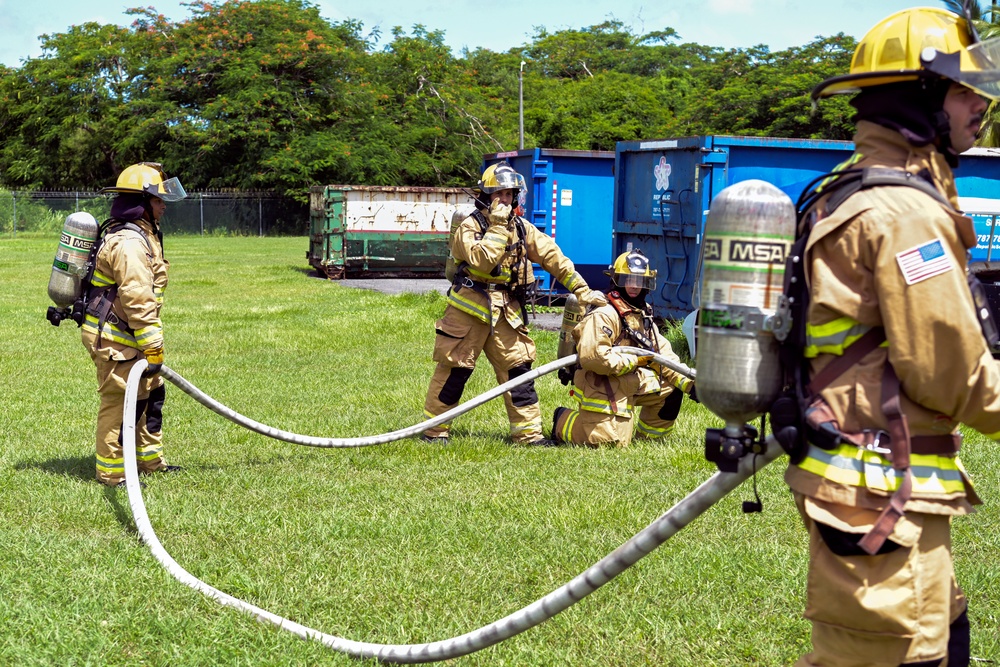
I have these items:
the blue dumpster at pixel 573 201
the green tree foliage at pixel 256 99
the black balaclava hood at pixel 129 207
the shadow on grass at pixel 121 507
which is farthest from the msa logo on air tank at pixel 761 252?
the green tree foliage at pixel 256 99

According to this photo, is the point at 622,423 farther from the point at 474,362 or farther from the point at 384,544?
the point at 384,544

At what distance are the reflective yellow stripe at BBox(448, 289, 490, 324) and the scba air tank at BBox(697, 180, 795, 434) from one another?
16.7 ft

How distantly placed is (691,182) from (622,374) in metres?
5.09

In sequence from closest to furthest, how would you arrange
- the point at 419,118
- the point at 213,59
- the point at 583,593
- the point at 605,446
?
1. the point at 583,593
2. the point at 605,446
3. the point at 213,59
4. the point at 419,118

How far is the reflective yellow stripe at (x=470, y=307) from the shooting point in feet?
25.8

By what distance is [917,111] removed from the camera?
2.71 m

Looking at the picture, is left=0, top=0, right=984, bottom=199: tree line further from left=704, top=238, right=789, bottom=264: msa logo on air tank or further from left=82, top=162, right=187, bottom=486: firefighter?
left=704, top=238, right=789, bottom=264: msa logo on air tank

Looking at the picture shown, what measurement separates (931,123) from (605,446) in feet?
16.6

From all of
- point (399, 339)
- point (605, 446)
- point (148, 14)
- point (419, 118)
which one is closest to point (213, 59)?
point (148, 14)

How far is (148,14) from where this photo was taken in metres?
45.8

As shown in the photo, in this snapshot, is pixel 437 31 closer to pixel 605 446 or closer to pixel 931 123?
pixel 605 446

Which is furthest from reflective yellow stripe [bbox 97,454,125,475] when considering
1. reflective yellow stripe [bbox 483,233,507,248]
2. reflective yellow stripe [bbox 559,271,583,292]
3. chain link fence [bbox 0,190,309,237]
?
chain link fence [bbox 0,190,309,237]

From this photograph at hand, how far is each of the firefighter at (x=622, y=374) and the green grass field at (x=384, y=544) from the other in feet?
0.72

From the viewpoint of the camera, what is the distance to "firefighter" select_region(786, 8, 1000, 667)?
2.52m
